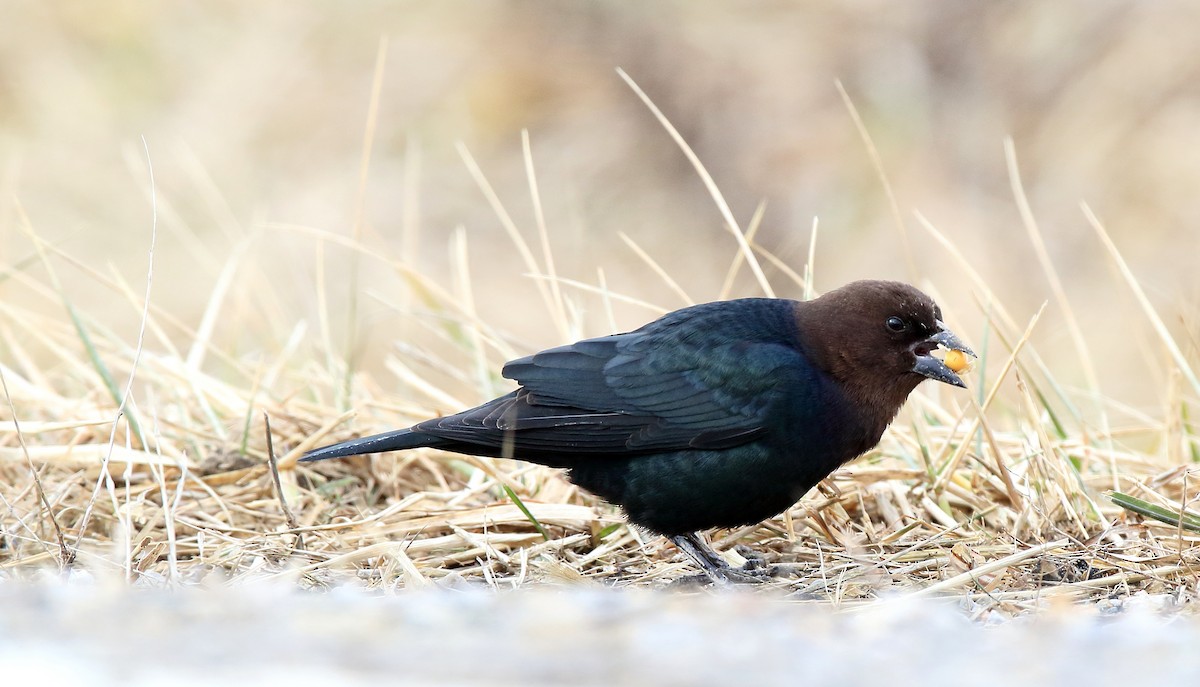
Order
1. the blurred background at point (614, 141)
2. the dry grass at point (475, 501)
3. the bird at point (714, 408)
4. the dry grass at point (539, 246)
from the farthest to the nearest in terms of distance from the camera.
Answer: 1. the blurred background at point (614, 141)
2. the dry grass at point (539, 246)
3. the bird at point (714, 408)
4. the dry grass at point (475, 501)

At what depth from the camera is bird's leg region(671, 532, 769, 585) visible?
349cm

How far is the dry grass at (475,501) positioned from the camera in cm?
319

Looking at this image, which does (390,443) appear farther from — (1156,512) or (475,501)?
(1156,512)

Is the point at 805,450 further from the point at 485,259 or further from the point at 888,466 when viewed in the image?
the point at 485,259

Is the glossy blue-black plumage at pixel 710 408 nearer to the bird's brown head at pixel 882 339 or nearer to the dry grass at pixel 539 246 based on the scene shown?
the bird's brown head at pixel 882 339

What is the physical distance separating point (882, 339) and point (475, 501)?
1.27 meters

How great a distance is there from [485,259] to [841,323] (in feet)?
20.0

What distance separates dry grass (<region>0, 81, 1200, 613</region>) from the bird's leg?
65 millimetres

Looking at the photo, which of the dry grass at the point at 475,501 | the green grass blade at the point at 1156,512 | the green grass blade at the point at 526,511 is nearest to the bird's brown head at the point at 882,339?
the dry grass at the point at 475,501

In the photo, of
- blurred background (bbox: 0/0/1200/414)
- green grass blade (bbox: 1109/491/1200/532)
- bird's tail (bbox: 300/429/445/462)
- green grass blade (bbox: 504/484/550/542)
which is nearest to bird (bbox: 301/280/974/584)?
bird's tail (bbox: 300/429/445/462)

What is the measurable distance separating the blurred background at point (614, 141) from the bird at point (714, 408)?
4.10 metres

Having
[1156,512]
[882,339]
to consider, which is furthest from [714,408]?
[1156,512]

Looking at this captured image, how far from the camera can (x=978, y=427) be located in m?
3.72

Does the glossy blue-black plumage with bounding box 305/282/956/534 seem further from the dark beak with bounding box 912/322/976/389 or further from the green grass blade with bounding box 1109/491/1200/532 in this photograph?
the green grass blade with bounding box 1109/491/1200/532
